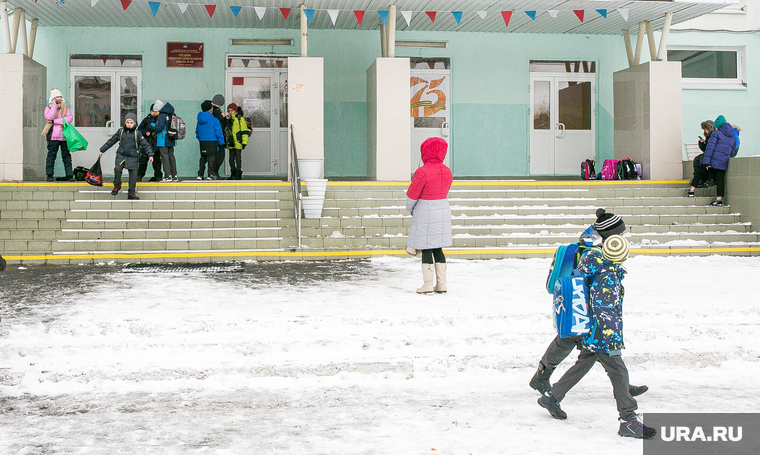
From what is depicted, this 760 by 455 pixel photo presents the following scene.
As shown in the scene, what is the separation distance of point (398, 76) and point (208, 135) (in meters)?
4.02

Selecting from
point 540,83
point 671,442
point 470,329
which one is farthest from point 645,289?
point 540,83

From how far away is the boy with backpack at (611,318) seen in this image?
3959mm

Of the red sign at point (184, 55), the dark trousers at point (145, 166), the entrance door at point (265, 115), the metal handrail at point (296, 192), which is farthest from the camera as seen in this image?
the entrance door at point (265, 115)

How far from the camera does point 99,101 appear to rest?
16.4 metres

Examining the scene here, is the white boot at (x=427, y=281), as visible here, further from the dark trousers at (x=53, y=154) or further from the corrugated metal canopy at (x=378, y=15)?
the dark trousers at (x=53, y=154)

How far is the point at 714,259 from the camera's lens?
1098 cm

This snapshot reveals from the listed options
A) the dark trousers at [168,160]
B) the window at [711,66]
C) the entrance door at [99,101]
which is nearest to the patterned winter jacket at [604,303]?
the dark trousers at [168,160]

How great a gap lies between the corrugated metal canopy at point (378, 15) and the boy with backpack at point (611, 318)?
35.9 ft

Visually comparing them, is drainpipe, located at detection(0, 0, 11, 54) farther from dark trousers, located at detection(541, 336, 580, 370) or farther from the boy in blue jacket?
dark trousers, located at detection(541, 336, 580, 370)

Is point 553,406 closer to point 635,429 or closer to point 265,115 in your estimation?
point 635,429

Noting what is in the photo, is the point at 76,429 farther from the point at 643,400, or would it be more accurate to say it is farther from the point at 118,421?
the point at 643,400

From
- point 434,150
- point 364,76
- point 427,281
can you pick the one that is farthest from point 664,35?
point 427,281

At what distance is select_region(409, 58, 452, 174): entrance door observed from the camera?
17141 millimetres

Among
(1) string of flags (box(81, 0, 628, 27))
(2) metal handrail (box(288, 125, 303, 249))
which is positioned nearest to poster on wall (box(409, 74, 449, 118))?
(1) string of flags (box(81, 0, 628, 27))
